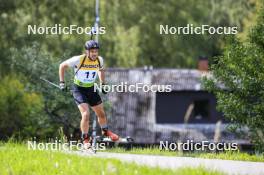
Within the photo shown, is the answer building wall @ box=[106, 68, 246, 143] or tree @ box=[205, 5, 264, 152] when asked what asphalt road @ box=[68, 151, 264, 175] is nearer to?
tree @ box=[205, 5, 264, 152]

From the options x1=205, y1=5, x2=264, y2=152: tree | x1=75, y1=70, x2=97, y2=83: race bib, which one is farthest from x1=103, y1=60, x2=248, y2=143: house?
x1=75, y1=70, x2=97, y2=83: race bib

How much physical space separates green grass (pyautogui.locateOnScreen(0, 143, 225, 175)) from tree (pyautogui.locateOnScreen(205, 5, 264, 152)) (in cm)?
730

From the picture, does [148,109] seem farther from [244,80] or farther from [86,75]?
[86,75]

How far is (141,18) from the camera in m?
54.8

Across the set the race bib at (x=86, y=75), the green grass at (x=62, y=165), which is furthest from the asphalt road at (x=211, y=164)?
the race bib at (x=86, y=75)

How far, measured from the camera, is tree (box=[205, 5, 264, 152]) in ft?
59.2

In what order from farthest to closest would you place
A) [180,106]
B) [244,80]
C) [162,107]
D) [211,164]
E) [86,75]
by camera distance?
[162,107], [180,106], [244,80], [86,75], [211,164]

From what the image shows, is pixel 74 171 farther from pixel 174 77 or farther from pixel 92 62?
pixel 174 77

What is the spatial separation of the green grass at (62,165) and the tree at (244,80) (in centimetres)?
730

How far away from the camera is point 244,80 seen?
59.6ft

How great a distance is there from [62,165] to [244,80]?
858 centimetres

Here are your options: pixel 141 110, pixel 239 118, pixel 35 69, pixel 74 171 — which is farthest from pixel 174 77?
pixel 74 171

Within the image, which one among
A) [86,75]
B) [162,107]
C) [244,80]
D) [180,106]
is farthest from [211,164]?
[162,107]

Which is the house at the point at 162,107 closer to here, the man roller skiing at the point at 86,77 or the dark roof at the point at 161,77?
the dark roof at the point at 161,77
